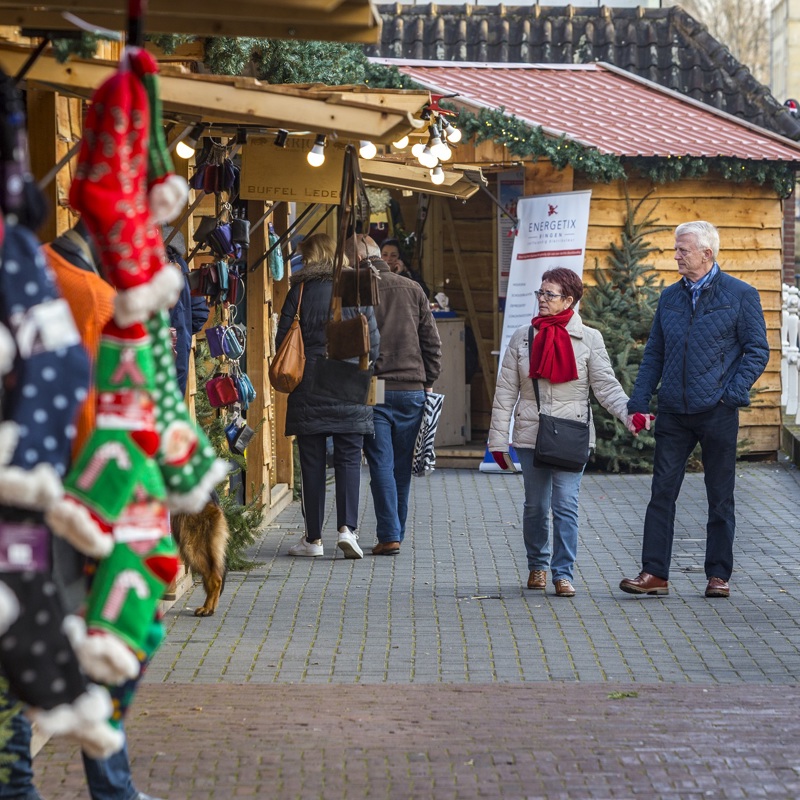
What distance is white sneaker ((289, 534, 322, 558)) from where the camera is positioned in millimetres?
9781

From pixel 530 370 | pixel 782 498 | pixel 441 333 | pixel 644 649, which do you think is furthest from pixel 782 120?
pixel 644 649

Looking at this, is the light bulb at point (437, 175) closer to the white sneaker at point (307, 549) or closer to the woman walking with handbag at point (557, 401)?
the woman walking with handbag at point (557, 401)

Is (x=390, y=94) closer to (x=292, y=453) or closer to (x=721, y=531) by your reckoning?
(x=721, y=531)

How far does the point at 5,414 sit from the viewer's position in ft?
9.66

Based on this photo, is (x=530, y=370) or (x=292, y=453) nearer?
(x=530, y=370)

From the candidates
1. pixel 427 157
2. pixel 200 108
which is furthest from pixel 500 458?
pixel 200 108

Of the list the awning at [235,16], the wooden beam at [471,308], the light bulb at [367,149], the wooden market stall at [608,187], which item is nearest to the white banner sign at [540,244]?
→ the wooden market stall at [608,187]

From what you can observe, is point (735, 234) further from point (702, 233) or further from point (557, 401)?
point (557, 401)

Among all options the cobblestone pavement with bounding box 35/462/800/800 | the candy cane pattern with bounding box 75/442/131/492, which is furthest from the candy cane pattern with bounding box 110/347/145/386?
the cobblestone pavement with bounding box 35/462/800/800

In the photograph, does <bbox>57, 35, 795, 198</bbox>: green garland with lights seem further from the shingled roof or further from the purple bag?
the purple bag

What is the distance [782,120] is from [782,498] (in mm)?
5798

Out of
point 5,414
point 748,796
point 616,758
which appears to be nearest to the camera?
point 5,414

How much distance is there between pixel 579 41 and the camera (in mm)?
18266

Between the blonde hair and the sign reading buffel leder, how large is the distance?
1.14m
